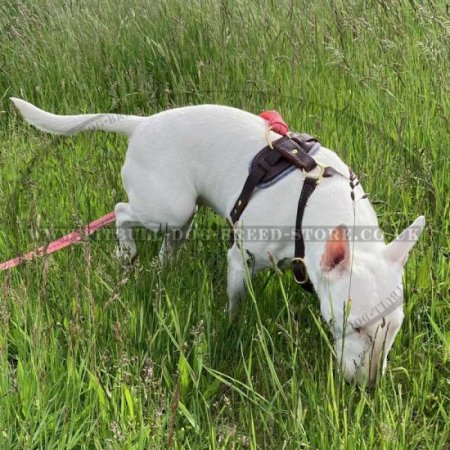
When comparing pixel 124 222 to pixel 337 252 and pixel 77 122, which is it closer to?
pixel 77 122

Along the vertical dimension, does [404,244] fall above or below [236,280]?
above

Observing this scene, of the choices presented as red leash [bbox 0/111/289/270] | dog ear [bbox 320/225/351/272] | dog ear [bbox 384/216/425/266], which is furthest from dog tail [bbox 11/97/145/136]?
dog ear [bbox 384/216/425/266]

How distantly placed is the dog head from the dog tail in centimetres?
129

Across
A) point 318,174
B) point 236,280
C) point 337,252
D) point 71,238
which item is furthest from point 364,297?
point 71,238

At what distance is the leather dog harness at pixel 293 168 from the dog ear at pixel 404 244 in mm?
365

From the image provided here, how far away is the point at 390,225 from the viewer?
9.17 ft

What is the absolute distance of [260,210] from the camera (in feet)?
7.91

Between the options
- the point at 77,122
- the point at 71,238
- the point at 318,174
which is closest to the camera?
the point at 318,174

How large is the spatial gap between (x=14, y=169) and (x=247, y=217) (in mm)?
1729

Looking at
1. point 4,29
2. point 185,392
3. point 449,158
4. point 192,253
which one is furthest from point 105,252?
point 4,29

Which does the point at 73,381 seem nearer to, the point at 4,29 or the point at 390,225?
the point at 390,225

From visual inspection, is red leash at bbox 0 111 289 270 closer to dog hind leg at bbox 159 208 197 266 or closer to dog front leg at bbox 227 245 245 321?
dog hind leg at bbox 159 208 197 266

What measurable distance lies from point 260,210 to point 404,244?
0.64 metres

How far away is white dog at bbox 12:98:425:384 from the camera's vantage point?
187 cm
